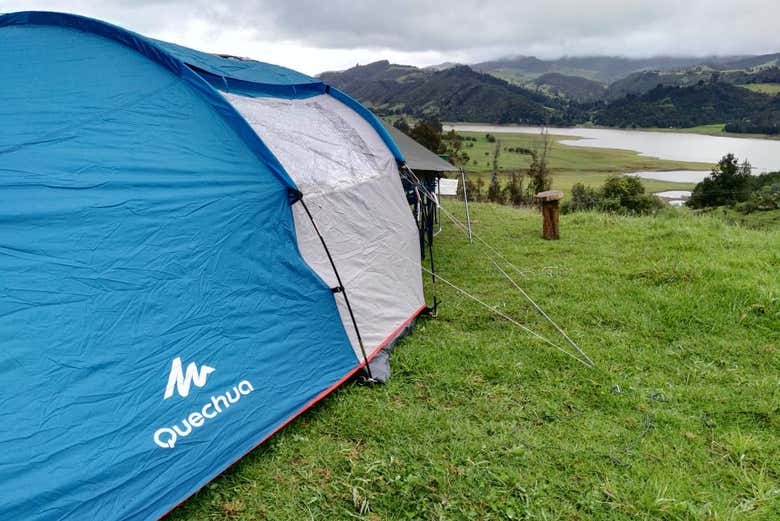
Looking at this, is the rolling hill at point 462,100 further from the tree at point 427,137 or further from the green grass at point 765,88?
the tree at point 427,137

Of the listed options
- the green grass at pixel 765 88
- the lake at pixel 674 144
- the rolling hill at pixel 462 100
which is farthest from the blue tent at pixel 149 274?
the green grass at pixel 765 88

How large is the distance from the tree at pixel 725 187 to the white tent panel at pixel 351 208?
36.6 metres

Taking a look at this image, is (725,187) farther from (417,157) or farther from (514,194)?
(417,157)

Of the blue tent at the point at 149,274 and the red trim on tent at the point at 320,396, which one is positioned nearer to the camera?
the blue tent at the point at 149,274

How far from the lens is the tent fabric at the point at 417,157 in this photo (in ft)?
23.8

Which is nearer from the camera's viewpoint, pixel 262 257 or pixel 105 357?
pixel 105 357

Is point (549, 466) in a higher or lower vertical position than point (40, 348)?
lower

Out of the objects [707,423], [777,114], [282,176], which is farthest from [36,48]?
[777,114]

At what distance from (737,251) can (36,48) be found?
7857mm

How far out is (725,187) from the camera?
125ft

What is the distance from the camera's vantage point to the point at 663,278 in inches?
225

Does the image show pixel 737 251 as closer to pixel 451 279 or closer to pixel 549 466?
pixel 451 279

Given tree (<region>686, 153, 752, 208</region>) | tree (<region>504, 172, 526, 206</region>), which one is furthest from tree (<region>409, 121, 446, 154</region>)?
tree (<region>686, 153, 752, 208</region>)

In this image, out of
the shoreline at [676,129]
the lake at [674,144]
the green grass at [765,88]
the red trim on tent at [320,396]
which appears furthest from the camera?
the green grass at [765,88]
